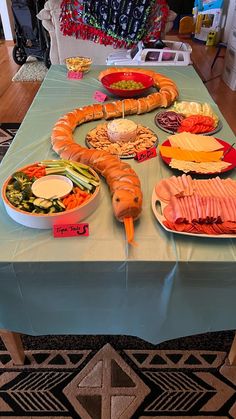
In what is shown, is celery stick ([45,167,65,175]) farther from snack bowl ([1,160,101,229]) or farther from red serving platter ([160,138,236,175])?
red serving platter ([160,138,236,175])

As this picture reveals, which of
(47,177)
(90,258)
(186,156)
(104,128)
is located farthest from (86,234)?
(104,128)

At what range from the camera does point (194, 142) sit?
117 cm

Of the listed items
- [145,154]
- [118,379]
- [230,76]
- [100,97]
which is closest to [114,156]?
[145,154]

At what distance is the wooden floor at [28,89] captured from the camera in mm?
2984

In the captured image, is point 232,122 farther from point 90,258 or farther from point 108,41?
point 90,258

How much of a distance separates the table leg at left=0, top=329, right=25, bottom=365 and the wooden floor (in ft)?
7.04

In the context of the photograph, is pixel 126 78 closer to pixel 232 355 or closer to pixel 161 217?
pixel 161 217

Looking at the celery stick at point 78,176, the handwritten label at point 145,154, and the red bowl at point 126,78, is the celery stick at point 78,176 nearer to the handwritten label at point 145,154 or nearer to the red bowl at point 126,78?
the handwritten label at point 145,154

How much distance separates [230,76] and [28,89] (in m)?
2.21

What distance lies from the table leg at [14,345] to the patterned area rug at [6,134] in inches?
61.2

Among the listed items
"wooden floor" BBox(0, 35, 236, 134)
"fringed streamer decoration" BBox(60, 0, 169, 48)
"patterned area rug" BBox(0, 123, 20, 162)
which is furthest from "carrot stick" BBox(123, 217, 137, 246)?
"fringed streamer decoration" BBox(60, 0, 169, 48)

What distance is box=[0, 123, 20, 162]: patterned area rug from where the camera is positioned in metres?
2.41

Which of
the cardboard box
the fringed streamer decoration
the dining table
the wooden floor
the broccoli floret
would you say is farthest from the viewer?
the cardboard box

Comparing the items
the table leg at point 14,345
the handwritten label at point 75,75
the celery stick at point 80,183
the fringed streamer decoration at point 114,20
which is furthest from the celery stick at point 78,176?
the fringed streamer decoration at point 114,20
